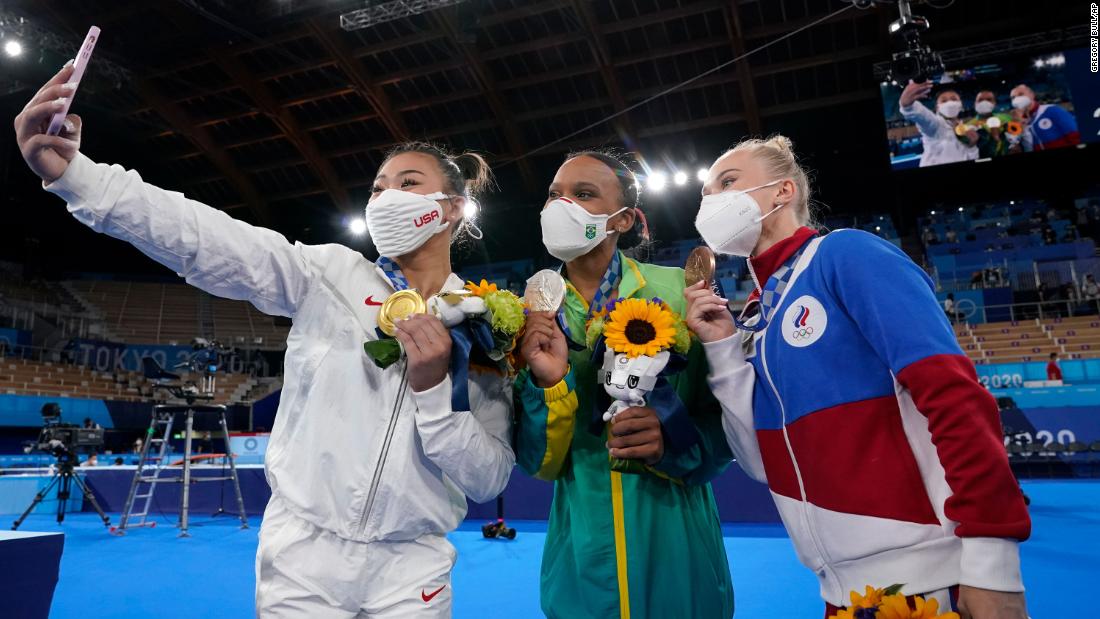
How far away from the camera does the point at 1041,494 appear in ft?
29.5

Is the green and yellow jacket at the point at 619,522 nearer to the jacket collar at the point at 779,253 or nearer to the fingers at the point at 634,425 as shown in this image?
the fingers at the point at 634,425

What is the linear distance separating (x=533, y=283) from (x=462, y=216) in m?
0.42

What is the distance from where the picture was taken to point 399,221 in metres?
2.16

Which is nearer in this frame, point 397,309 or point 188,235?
point 188,235

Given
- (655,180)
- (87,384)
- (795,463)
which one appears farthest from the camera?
(87,384)

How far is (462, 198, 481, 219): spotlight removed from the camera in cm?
241

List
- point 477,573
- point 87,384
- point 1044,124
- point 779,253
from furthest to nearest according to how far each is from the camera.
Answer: point 87,384 → point 1044,124 → point 477,573 → point 779,253

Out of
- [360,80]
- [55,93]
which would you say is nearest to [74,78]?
[55,93]

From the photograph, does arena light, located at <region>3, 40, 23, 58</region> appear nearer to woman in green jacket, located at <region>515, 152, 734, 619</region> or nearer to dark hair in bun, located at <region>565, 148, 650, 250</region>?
dark hair in bun, located at <region>565, 148, 650, 250</region>

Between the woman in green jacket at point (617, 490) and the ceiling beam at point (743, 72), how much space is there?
16.3 meters

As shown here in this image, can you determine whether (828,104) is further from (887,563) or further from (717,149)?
(887,563)

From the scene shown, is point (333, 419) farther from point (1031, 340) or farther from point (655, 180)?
point (1031, 340)

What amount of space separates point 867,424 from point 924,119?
1702cm

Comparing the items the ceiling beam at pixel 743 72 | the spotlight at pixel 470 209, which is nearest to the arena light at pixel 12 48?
the ceiling beam at pixel 743 72
